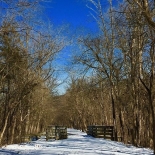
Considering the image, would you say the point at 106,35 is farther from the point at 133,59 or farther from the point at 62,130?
the point at 62,130

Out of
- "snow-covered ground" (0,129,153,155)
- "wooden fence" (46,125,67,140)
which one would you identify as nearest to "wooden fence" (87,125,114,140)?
"wooden fence" (46,125,67,140)

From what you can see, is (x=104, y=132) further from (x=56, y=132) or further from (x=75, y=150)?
(x=75, y=150)

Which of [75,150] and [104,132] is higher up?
Result: [104,132]

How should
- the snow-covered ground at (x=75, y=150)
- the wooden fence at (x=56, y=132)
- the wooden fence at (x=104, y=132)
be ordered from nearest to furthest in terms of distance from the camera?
the snow-covered ground at (x=75, y=150) → the wooden fence at (x=104, y=132) → the wooden fence at (x=56, y=132)

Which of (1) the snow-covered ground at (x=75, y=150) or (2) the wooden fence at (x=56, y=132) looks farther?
(2) the wooden fence at (x=56, y=132)

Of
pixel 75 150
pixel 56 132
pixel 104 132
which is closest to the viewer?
pixel 75 150

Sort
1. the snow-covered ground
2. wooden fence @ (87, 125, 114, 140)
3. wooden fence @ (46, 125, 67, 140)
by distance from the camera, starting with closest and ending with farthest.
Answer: the snow-covered ground
wooden fence @ (87, 125, 114, 140)
wooden fence @ (46, 125, 67, 140)

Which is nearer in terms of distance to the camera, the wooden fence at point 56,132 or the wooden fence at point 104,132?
the wooden fence at point 104,132

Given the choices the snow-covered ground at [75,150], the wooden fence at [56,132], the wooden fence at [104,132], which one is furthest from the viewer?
the wooden fence at [56,132]

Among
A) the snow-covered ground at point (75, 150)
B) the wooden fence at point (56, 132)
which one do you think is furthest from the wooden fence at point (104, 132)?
the snow-covered ground at point (75, 150)

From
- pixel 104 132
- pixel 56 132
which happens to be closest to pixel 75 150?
pixel 104 132

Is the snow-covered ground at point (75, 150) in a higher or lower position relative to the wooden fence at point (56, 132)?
Result: lower

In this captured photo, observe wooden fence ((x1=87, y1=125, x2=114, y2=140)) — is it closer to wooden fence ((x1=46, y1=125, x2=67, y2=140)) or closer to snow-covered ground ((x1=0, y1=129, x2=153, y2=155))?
wooden fence ((x1=46, y1=125, x2=67, y2=140))

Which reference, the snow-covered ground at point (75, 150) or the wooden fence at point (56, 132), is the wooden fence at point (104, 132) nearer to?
the wooden fence at point (56, 132)
